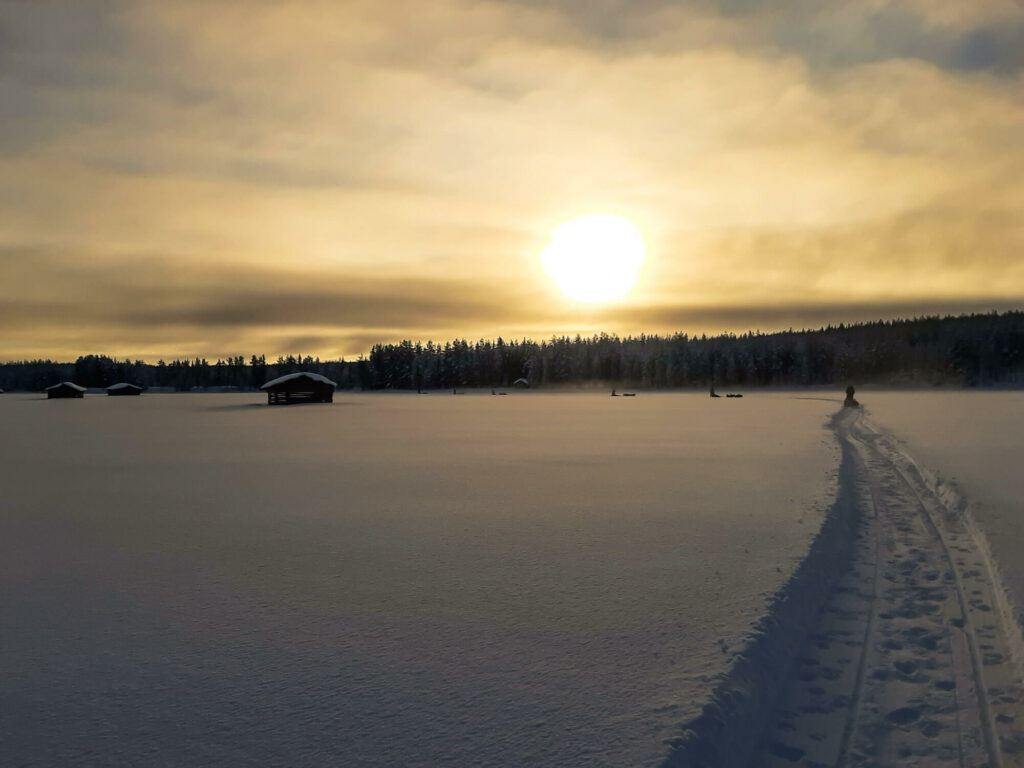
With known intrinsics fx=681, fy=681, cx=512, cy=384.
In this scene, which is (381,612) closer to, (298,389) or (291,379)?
(291,379)

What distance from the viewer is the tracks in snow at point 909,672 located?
4035 mm

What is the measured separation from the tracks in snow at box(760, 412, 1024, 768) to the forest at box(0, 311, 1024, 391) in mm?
126906

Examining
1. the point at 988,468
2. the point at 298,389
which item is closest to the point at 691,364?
the point at 298,389

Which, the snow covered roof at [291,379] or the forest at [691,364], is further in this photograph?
the forest at [691,364]

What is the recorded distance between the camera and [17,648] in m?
5.46

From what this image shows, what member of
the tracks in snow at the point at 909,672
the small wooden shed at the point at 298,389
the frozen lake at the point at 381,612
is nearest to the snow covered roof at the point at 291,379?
the small wooden shed at the point at 298,389

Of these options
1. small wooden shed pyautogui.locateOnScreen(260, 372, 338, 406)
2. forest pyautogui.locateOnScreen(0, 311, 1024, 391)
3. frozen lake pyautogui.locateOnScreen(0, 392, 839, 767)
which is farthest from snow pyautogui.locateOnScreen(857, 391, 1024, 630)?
forest pyautogui.locateOnScreen(0, 311, 1024, 391)

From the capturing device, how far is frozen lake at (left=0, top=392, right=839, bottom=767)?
13.4 feet

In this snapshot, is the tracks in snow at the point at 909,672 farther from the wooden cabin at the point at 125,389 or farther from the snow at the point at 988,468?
the wooden cabin at the point at 125,389

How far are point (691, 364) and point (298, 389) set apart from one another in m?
98.4

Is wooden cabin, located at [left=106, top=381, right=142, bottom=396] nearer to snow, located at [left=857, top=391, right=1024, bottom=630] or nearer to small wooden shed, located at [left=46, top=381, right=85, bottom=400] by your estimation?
small wooden shed, located at [left=46, top=381, right=85, bottom=400]

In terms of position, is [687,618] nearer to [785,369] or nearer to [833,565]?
[833,565]

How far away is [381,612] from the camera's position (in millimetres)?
6219

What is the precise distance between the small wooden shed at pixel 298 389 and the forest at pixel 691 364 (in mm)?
82801
